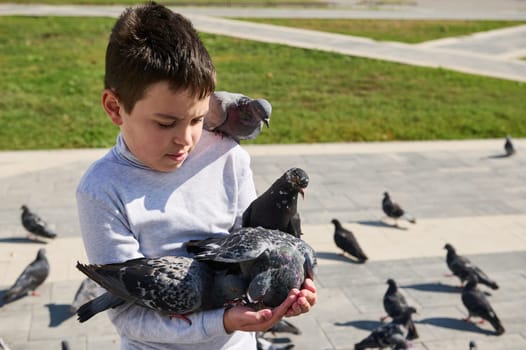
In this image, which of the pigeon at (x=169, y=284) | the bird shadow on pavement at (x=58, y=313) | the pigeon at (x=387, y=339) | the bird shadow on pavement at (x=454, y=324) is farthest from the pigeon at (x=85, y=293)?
the pigeon at (x=169, y=284)

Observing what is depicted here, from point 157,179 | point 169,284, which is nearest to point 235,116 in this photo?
point 157,179

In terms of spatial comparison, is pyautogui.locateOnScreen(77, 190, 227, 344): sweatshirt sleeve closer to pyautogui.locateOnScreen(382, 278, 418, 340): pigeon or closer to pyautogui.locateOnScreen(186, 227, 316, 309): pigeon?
pyautogui.locateOnScreen(186, 227, 316, 309): pigeon

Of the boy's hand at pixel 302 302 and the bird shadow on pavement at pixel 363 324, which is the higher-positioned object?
the boy's hand at pixel 302 302

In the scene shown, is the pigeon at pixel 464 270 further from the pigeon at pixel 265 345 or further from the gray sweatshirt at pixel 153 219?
the gray sweatshirt at pixel 153 219

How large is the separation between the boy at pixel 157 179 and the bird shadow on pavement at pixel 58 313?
424 cm

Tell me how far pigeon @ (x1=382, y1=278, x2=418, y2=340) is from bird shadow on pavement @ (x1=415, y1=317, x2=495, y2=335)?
1.31ft

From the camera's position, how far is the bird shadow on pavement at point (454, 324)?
661 cm

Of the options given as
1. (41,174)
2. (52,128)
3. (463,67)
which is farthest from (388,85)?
(41,174)

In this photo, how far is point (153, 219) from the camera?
2.41 m

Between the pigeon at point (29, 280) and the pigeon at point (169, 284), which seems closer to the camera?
the pigeon at point (169, 284)

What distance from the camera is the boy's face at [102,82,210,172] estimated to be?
2.27m

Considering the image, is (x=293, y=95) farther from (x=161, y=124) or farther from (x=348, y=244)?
(x=161, y=124)

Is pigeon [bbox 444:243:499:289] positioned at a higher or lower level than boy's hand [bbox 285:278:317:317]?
lower

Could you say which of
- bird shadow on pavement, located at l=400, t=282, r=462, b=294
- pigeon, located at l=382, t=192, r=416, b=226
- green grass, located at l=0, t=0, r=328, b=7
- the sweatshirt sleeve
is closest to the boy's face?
the sweatshirt sleeve
